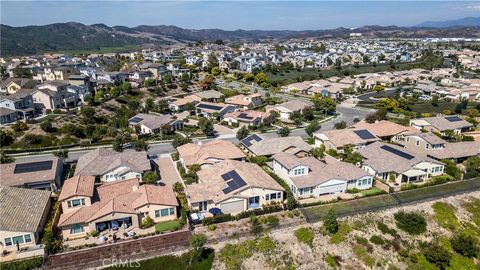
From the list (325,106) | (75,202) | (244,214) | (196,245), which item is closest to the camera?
(196,245)

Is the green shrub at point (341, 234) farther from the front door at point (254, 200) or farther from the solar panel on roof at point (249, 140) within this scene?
the solar panel on roof at point (249, 140)

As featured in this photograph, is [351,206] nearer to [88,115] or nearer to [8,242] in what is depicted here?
[8,242]

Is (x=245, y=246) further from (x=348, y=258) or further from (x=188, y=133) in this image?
(x=188, y=133)

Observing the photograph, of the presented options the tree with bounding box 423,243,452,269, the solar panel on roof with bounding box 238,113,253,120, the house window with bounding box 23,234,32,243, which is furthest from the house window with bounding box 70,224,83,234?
the solar panel on roof with bounding box 238,113,253,120

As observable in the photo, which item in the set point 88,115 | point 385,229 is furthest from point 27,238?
point 88,115

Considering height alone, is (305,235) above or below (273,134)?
below

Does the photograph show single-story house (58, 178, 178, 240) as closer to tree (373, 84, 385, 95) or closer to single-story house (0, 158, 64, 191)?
single-story house (0, 158, 64, 191)
